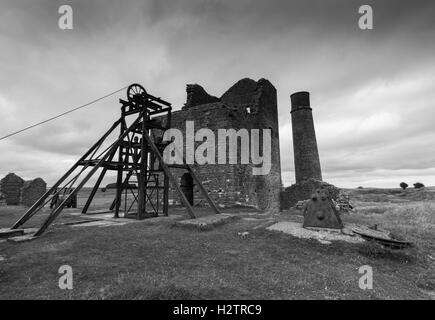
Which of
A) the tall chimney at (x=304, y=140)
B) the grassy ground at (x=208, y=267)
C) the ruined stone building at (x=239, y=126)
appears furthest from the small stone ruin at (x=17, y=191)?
the tall chimney at (x=304, y=140)

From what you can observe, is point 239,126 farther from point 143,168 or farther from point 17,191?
point 17,191

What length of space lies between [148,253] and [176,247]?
569 mm

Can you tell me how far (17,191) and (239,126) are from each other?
15.7 meters

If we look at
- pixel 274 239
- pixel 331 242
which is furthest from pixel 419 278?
pixel 274 239

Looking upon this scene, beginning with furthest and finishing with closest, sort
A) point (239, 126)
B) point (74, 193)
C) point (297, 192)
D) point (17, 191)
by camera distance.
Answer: point (297, 192) < point (17, 191) < point (239, 126) < point (74, 193)

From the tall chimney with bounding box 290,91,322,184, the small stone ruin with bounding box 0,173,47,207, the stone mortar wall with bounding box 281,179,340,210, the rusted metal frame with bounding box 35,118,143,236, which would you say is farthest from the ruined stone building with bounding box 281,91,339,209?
the small stone ruin with bounding box 0,173,47,207

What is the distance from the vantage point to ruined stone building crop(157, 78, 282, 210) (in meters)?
12.9

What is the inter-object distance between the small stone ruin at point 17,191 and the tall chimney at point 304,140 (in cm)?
2050

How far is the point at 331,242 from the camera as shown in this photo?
4.57m

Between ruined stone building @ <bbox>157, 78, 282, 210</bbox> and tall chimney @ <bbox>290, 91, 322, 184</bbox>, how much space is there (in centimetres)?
380

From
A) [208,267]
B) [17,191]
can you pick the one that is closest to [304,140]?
[208,267]

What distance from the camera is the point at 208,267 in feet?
11.2

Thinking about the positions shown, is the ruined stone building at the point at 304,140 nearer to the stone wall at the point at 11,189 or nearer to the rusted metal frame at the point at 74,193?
the rusted metal frame at the point at 74,193
